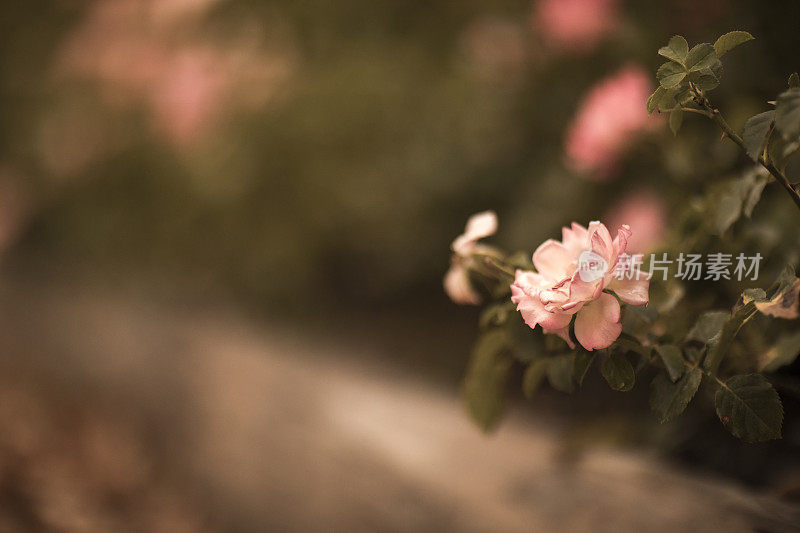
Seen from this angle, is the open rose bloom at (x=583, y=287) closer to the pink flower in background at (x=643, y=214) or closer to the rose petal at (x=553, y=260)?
the rose petal at (x=553, y=260)

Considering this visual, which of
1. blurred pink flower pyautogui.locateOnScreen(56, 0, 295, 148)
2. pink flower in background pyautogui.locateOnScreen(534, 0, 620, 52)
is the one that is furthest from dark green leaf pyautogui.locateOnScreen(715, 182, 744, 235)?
blurred pink flower pyautogui.locateOnScreen(56, 0, 295, 148)

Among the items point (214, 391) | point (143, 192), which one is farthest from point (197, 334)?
point (143, 192)

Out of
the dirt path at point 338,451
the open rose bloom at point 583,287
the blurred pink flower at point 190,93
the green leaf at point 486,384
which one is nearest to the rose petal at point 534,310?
the open rose bloom at point 583,287

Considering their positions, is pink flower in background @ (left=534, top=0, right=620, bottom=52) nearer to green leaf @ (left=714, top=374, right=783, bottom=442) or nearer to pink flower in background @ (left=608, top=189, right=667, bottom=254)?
pink flower in background @ (left=608, top=189, right=667, bottom=254)

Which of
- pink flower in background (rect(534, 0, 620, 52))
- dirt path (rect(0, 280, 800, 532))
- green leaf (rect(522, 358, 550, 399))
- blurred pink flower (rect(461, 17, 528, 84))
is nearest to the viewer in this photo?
green leaf (rect(522, 358, 550, 399))

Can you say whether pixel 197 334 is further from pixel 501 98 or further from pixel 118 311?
pixel 501 98
